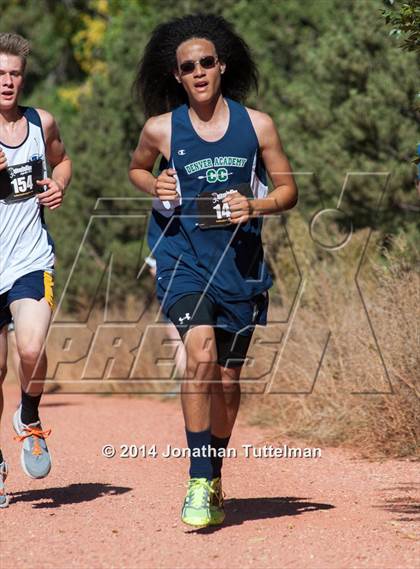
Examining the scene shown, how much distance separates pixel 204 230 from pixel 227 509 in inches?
64.3

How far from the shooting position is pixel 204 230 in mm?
6723

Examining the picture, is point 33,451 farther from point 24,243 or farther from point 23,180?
point 23,180

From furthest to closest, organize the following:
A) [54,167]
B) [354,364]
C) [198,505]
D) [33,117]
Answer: [354,364] < [54,167] < [33,117] < [198,505]

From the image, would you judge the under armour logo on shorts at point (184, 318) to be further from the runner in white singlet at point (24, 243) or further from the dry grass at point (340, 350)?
the dry grass at point (340, 350)

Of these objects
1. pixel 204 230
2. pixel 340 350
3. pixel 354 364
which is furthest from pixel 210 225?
pixel 340 350

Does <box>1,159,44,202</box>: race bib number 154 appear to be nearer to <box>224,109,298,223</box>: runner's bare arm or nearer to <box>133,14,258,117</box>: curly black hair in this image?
<box>133,14,258,117</box>: curly black hair

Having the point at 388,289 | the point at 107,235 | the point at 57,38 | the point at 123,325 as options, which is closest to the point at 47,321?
the point at 388,289

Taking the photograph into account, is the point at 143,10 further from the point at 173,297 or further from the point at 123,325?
the point at 173,297

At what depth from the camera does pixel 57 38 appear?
3250cm

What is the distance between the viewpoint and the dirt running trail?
5938 mm

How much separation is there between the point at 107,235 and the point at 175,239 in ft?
40.1

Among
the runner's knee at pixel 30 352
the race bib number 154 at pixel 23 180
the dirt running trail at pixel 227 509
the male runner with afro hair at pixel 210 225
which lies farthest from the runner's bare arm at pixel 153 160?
the dirt running trail at pixel 227 509

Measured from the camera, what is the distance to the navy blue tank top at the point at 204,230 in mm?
6719

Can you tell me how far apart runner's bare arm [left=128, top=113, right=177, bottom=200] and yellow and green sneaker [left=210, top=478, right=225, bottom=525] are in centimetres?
148
